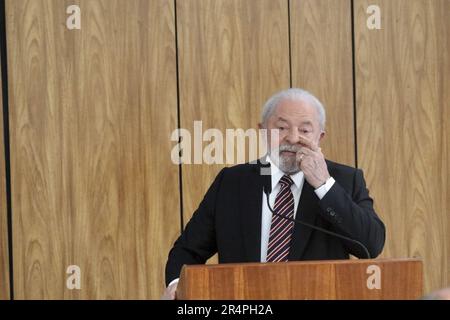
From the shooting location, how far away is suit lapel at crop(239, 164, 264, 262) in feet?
7.84

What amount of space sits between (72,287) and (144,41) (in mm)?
1296

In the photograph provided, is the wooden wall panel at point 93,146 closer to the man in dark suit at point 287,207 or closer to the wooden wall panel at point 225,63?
the wooden wall panel at point 225,63

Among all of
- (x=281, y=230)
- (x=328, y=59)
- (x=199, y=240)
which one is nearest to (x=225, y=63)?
(x=328, y=59)

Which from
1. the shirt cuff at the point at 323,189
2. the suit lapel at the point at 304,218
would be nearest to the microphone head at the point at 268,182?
the suit lapel at the point at 304,218

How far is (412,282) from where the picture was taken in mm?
1750

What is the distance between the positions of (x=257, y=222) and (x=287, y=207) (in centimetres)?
11

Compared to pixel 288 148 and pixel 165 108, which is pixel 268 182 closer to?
pixel 288 148

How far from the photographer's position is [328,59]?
3.89 meters

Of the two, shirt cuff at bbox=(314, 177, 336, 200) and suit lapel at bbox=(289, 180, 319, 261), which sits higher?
shirt cuff at bbox=(314, 177, 336, 200)

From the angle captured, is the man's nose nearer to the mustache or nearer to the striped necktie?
the mustache

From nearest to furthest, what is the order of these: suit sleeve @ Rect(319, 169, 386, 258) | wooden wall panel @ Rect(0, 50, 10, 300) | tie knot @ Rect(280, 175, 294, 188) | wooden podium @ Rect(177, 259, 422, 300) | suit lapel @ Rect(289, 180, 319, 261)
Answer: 1. wooden podium @ Rect(177, 259, 422, 300)
2. suit sleeve @ Rect(319, 169, 386, 258)
3. suit lapel @ Rect(289, 180, 319, 261)
4. tie knot @ Rect(280, 175, 294, 188)
5. wooden wall panel @ Rect(0, 50, 10, 300)

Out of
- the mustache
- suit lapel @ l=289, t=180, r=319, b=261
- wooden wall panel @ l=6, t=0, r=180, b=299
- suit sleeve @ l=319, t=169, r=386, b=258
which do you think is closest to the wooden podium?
suit sleeve @ l=319, t=169, r=386, b=258

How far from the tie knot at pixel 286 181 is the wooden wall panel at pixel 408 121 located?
154 cm

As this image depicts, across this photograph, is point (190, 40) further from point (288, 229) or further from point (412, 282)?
point (412, 282)
